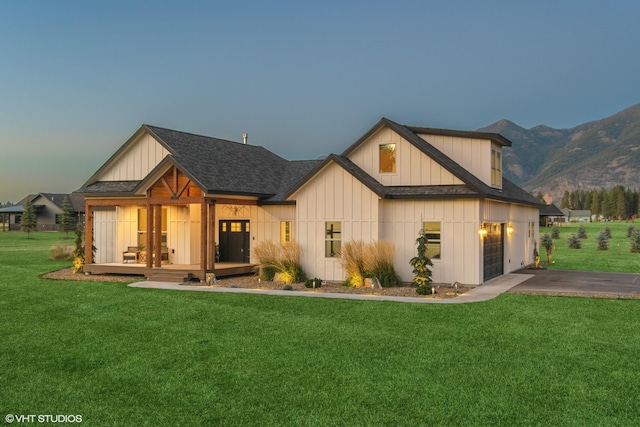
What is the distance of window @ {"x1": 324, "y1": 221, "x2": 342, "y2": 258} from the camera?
21.5 meters

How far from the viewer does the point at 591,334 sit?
1178 centimetres

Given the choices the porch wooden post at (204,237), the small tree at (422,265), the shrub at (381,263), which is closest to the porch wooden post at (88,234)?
the porch wooden post at (204,237)

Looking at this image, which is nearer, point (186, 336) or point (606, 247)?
point (186, 336)

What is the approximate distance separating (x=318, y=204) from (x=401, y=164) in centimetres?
354

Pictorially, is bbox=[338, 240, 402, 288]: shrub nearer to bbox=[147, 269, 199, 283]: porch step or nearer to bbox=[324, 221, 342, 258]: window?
bbox=[324, 221, 342, 258]: window

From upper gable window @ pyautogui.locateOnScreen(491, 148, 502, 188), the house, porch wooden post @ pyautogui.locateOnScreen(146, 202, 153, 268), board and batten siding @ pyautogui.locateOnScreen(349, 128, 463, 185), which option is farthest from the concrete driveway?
porch wooden post @ pyautogui.locateOnScreen(146, 202, 153, 268)

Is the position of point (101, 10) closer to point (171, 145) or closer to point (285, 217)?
point (171, 145)

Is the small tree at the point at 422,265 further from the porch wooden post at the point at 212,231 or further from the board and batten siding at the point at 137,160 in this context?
the board and batten siding at the point at 137,160

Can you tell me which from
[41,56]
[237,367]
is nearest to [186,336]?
[237,367]

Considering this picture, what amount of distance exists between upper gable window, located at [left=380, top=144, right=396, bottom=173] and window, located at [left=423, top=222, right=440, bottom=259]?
2711 mm

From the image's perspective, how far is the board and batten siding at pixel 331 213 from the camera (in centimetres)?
2084

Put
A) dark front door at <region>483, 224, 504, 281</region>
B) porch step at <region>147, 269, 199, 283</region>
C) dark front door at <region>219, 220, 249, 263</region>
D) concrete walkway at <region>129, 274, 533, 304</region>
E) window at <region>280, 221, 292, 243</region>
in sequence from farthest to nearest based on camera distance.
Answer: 1. dark front door at <region>219, 220, 249, 263</region>
2. window at <region>280, 221, 292, 243</region>
3. porch step at <region>147, 269, 199, 283</region>
4. dark front door at <region>483, 224, 504, 281</region>
5. concrete walkway at <region>129, 274, 533, 304</region>

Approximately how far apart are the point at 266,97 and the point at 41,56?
15.7 meters

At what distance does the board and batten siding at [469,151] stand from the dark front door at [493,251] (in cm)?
209
